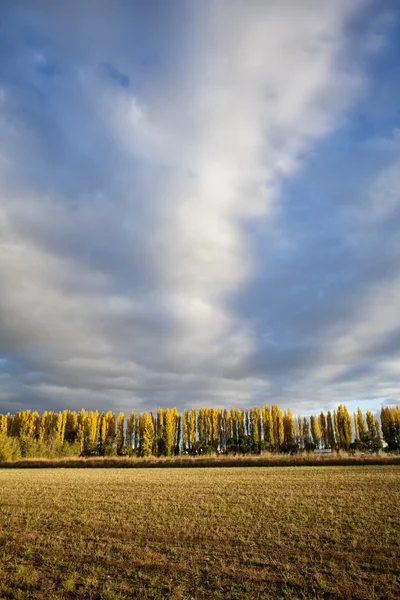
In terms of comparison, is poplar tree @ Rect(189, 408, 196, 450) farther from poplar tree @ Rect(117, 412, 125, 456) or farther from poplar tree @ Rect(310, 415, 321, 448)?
poplar tree @ Rect(310, 415, 321, 448)

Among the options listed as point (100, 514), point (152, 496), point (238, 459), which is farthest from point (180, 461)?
point (100, 514)

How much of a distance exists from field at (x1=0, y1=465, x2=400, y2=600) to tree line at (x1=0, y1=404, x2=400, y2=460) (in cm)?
8363

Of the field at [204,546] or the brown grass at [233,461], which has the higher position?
the field at [204,546]

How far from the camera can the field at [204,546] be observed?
9.21 m

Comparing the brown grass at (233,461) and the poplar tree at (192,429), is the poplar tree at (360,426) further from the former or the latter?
the brown grass at (233,461)

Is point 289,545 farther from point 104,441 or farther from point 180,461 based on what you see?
point 104,441


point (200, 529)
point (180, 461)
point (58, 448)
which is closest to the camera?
point (200, 529)

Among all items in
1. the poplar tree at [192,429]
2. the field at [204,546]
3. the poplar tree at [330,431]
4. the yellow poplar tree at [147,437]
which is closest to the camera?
the field at [204,546]

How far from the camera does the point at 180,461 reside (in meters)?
53.8

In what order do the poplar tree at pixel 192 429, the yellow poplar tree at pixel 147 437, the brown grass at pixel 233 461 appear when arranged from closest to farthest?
the brown grass at pixel 233 461
the yellow poplar tree at pixel 147 437
the poplar tree at pixel 192 429

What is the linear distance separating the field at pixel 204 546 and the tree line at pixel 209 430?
83.6m

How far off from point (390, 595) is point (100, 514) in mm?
12333

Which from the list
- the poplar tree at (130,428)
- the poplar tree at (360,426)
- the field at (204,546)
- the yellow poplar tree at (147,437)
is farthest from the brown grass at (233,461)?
the poplar tree at (360,426)

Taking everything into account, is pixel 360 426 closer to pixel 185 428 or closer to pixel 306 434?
pixel 306 434
